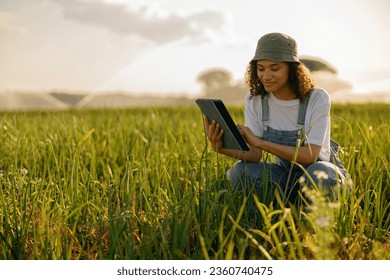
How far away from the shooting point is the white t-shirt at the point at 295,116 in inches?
100

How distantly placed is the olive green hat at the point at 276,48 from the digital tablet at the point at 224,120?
334mm

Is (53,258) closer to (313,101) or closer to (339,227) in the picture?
(339,227)

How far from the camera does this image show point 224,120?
94.6 inches

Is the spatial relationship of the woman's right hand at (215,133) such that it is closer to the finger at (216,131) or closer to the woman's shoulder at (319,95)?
the finger at (216,131)

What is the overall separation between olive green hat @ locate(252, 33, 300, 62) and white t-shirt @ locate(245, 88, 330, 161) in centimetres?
25

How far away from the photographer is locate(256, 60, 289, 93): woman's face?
2555 mm

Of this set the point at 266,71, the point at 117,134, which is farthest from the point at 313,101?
the point at 117,134

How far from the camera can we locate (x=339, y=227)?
81.4 inches

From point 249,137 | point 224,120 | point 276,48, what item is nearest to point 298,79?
point 276,48

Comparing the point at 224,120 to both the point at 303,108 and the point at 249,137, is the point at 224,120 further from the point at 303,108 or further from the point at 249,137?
the point at 303,108

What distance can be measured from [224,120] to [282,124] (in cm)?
52
